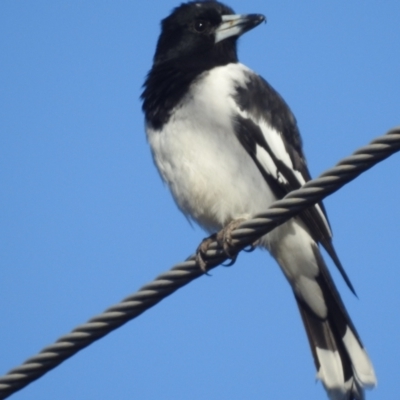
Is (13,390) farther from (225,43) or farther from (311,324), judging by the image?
(225,43)

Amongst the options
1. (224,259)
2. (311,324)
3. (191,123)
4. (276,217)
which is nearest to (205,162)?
(191,123)

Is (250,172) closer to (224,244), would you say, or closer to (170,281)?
(224,244)

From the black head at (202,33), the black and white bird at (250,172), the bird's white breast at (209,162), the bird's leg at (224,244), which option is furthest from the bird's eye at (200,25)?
the bird's leg at (224,244)

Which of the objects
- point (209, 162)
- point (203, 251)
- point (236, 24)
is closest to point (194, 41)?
point (236, 24)

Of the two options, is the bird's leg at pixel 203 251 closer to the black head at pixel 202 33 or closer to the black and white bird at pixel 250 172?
the black and white bird at pixel 250 172

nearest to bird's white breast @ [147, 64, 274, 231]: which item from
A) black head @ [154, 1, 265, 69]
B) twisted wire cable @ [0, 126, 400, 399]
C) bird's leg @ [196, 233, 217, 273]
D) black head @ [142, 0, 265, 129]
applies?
bird's leg @ [196, 233, 217, 273]

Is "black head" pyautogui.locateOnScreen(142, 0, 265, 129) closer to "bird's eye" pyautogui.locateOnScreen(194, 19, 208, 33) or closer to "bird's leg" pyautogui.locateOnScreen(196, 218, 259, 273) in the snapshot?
"bird's eye" pyautogui.locateOnScreen(194, 19, 208, 33)

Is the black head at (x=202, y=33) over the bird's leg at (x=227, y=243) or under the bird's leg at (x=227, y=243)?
over

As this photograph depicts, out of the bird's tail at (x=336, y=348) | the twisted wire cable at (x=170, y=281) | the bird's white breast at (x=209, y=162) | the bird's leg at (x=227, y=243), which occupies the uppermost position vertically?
the bird's white breast at (x=209, y=162)
